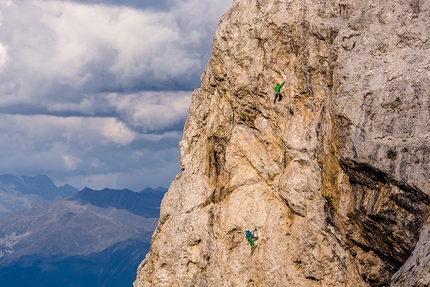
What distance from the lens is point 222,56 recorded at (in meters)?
52.1

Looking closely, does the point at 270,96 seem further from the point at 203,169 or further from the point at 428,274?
the point at 428,274

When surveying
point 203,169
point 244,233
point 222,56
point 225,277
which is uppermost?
point 222,56

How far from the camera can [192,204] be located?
179 ft

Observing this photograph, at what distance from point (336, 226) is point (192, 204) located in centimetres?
1409

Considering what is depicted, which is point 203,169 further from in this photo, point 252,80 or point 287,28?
point 287,28

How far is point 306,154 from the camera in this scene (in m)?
46.9

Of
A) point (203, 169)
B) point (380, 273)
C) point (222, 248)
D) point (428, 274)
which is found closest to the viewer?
point (428, 274)

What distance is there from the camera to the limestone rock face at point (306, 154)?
3847 centimetres

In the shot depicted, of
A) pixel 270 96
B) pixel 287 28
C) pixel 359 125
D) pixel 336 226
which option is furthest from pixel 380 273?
pixel 287 28

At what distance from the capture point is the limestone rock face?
38469mm

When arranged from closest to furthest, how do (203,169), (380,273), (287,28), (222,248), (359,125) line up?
1. (359,125)
2. (380,273)
3. (287,28)
4. (222,248)
5. (203,169)

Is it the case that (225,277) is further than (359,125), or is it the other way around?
(225,277)

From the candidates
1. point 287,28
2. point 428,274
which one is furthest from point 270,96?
point 428,274

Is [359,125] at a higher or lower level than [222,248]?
higher
